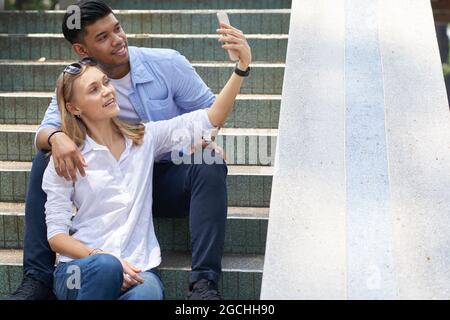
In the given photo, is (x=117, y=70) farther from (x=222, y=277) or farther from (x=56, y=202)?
(x=222, y=277)

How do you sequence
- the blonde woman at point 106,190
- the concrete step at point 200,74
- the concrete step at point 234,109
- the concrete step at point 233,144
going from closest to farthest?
the blonde woman at point 106,190 < the concrete step at point 233,144 < the concrete step at point 234,109 < the concrete step at point 200,74

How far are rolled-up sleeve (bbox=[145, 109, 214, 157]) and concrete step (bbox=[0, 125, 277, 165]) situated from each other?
66 centimetres

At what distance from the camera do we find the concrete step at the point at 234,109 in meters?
4.77

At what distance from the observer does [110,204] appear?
3570 millimetres

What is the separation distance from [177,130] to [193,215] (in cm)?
41

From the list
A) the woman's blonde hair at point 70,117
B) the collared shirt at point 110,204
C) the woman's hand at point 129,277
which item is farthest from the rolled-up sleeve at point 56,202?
the woman's hand at point 129,277

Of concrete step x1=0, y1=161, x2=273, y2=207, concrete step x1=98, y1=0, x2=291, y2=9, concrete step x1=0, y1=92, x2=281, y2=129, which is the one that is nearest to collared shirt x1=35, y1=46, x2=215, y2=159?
concrete step x1=0, y1=161, x2=273, y2=207

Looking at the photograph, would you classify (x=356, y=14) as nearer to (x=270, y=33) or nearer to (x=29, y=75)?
(x=270, y=33)

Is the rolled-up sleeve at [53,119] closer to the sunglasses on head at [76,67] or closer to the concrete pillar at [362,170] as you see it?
the sunglasses on head at [76,67]

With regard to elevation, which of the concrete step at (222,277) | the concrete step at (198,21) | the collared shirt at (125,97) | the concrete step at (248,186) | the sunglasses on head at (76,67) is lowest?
the concrete step at (222,277)

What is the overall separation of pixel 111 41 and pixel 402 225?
1427 millimetres

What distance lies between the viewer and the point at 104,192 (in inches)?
141

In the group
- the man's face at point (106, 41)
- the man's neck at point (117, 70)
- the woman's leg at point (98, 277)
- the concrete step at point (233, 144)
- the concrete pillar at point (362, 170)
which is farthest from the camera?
the concrete step at point (233, 144)

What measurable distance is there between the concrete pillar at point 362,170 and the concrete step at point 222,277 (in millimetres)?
476
